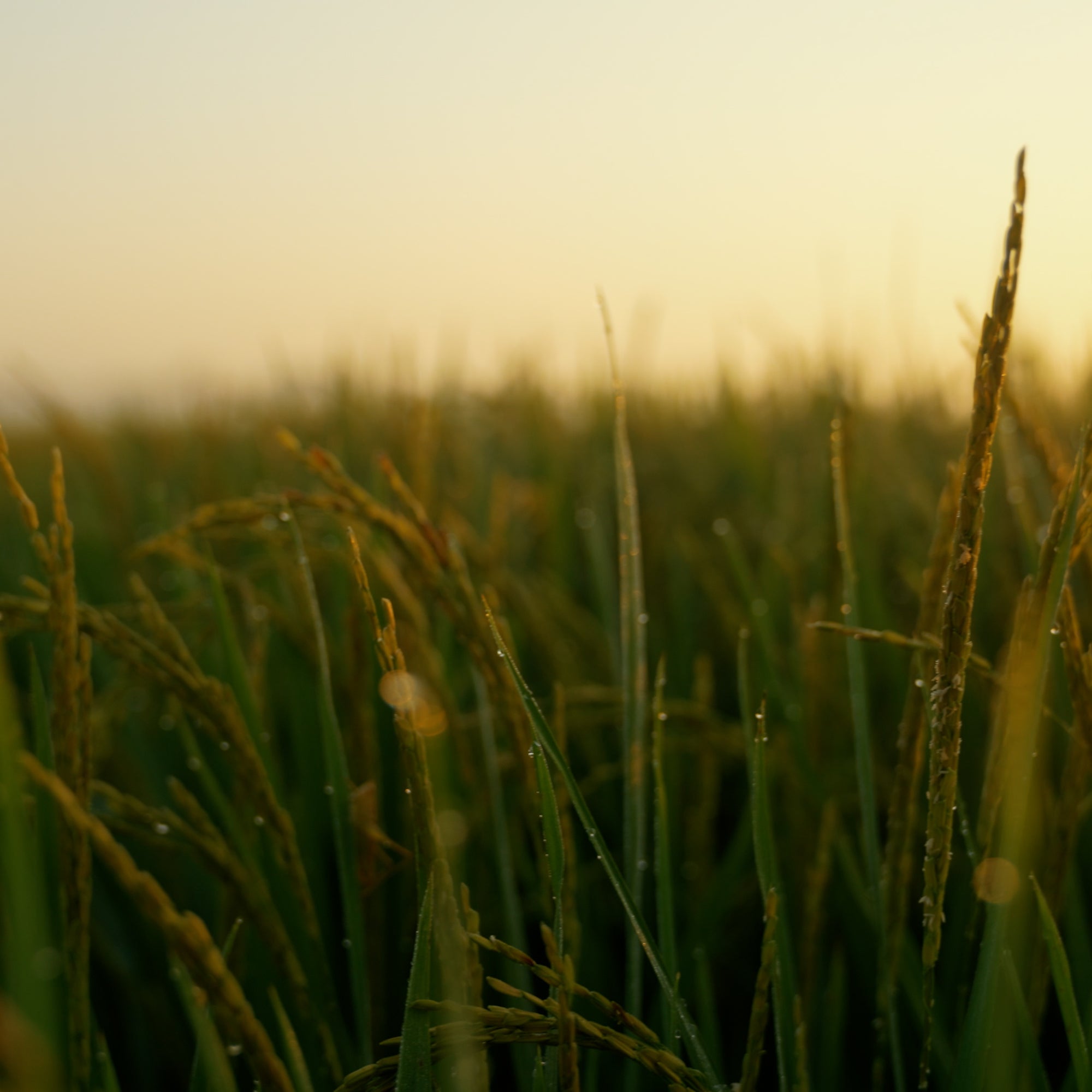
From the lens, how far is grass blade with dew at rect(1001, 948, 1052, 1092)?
0.55 metres

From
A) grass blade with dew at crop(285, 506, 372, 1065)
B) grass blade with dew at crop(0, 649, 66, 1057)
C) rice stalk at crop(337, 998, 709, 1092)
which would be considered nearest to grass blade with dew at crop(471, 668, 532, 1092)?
grass blade with dew at crop(285, 506, 372, 1065)

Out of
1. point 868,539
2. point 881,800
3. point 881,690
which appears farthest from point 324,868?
point 868,539

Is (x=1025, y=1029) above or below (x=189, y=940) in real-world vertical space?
below

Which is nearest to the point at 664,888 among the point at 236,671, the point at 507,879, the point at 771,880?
the point at 771,880

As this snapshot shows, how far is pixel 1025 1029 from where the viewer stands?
56 cm

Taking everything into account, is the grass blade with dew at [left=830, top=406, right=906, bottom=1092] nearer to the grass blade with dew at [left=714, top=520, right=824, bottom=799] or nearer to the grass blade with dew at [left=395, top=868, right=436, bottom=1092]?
the grass blade with dew at [left=714, top=520, right=824, bottom=799]

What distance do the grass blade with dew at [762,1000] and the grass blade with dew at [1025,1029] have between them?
154 millimetres

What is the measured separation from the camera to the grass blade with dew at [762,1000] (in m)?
0.45

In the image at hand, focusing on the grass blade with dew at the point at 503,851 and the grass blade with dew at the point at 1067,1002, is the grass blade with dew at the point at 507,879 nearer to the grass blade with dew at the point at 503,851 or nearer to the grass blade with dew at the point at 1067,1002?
the grass blade with dew at the point at 503,851

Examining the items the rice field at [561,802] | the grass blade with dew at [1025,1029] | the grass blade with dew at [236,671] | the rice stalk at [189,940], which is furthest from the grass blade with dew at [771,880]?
the grass blade with dew at [236,671]

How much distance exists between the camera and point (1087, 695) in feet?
1.78

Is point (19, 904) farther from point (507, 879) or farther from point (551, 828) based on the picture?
point (507, 879)

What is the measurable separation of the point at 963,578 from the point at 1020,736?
12 centimetres

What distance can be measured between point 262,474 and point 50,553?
2.07 m
